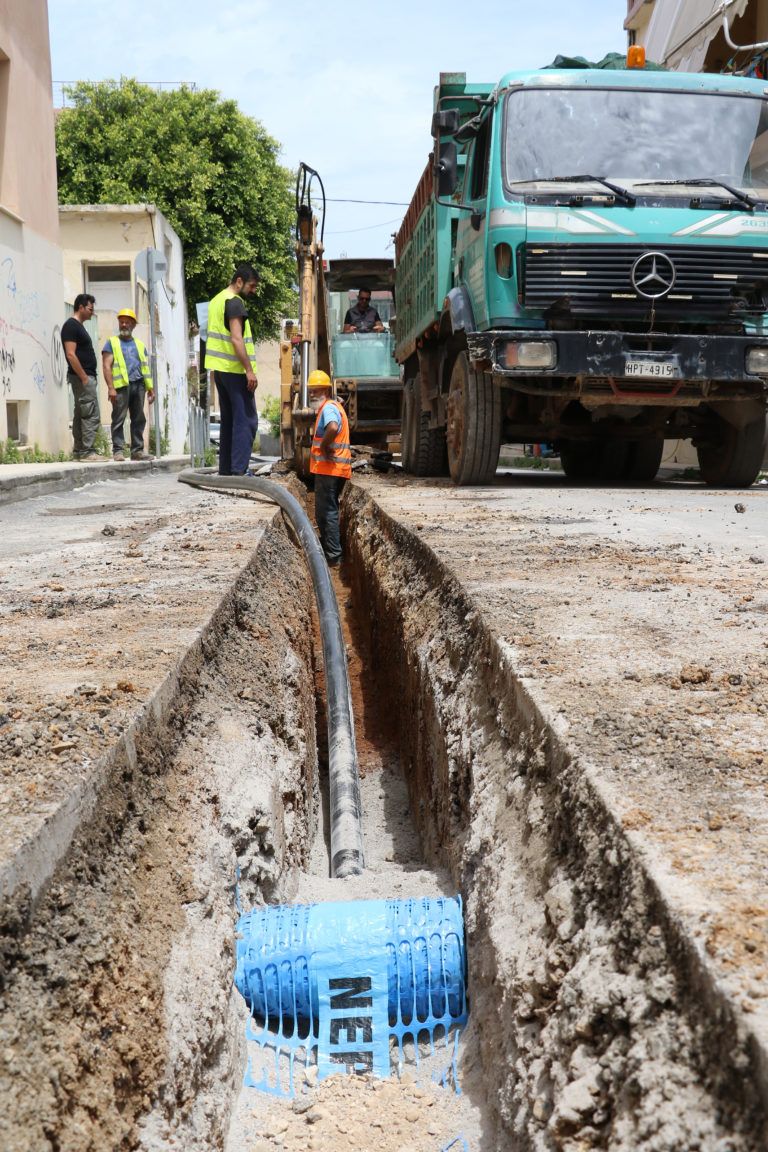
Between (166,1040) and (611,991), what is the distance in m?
0.75

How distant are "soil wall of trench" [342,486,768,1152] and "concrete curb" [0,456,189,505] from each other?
16.4 feet

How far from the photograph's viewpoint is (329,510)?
7.86 m

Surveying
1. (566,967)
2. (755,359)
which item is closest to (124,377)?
(755,359)

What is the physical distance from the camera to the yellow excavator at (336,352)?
456 inches

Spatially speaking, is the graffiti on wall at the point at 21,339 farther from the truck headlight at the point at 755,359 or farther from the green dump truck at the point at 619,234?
the truck headlight at the point at 755,359

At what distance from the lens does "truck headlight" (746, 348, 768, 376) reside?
20.8ft

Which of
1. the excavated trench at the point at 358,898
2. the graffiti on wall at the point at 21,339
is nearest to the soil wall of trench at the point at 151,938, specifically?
the excavated trench at the point at 358,898

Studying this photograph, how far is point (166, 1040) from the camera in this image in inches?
61.9

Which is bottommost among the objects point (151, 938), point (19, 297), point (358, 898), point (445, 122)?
point (358, 898)

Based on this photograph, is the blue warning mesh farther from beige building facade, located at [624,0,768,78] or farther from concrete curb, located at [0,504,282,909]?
beige building facade, located at [624,0,768,78]

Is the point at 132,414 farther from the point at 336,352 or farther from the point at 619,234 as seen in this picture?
the point at 619,234

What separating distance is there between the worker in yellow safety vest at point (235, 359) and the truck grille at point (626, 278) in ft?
7.40

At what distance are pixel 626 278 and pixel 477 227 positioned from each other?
1.17m

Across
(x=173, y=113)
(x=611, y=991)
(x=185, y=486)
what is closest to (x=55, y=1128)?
(x=611, y=991)
